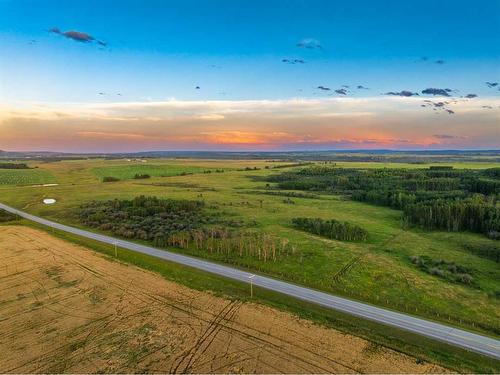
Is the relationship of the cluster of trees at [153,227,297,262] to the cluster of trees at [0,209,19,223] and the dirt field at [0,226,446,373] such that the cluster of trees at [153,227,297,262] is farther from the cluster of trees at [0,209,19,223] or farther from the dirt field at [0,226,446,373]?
the cluster of trees at [0,209,19,223]

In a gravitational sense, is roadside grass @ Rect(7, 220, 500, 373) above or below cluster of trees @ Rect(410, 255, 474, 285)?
above

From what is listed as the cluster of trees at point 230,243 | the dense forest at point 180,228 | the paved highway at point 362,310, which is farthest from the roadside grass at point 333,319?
the dense forest at point 180,228

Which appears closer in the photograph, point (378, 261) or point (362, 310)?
point (362, 310)

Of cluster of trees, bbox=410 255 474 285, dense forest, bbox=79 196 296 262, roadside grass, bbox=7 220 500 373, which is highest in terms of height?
dense forest, bbox=79 196 296 262

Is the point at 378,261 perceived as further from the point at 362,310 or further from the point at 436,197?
the point at 436,197

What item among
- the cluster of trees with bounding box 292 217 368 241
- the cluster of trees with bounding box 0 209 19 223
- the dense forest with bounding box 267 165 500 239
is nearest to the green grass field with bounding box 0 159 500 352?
the cluster of trees with bounding box 292 217 368 241

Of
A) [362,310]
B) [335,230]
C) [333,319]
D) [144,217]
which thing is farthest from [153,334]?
[144,217]

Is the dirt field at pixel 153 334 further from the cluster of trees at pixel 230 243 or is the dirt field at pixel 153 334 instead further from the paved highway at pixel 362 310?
the cluster of trees at pixel 230 243
